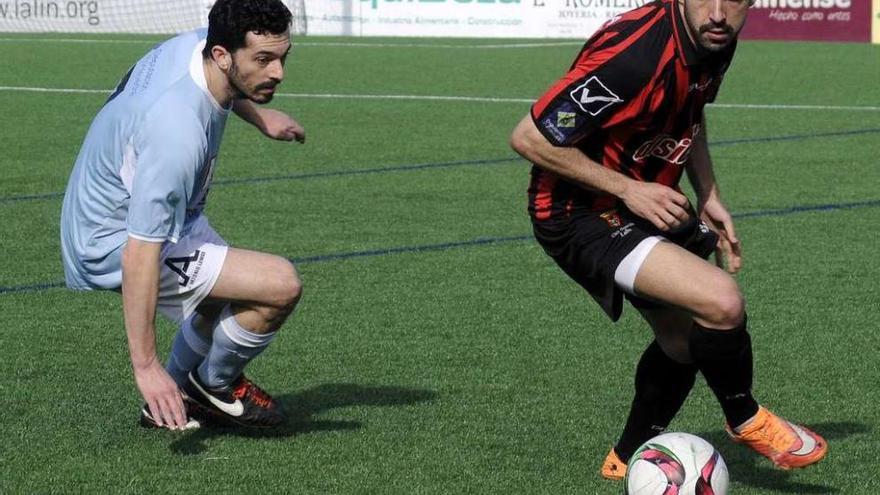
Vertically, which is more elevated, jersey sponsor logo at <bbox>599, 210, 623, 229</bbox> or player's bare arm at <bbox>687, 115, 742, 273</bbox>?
jersey sponsor logo at <bbox>599, 210, 623, 229</bbox>

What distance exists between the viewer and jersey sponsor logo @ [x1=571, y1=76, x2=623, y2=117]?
4598 mm

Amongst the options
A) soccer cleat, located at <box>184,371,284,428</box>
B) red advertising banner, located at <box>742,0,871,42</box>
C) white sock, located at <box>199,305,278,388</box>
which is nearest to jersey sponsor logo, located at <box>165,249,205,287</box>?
white sock, located at <box>199,305,278,388</box>

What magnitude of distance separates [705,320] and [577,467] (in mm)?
733

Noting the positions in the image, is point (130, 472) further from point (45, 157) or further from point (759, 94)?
point (759, 94)

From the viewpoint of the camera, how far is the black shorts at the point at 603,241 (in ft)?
15.7

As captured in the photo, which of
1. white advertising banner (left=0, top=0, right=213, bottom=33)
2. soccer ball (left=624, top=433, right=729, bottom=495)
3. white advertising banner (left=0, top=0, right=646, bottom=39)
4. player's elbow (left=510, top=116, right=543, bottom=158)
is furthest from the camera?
white advertising banner (left=0, top=0, right=213, bottom=33)

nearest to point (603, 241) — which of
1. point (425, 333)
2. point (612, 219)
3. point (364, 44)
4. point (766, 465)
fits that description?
point (612, 219)

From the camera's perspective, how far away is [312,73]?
22.2 m

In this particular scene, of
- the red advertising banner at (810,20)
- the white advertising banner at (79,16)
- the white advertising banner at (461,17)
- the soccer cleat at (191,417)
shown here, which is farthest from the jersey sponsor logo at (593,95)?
the white advertising banner at (79,16)

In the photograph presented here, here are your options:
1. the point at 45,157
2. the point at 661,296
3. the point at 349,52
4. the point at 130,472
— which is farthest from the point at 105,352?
the point at 349,52

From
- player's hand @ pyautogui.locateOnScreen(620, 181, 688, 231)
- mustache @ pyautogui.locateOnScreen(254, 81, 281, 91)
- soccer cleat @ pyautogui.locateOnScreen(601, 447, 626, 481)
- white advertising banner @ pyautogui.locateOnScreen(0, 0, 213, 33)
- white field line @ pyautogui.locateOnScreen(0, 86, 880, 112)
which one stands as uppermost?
mustache @ pyautogui.locateOnScreen(254, 81, 281, 91)

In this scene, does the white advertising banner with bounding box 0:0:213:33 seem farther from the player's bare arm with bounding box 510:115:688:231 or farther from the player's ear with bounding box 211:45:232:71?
the player's bare arm with bounding box 510:115:688:231

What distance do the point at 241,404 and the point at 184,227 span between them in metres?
0.64

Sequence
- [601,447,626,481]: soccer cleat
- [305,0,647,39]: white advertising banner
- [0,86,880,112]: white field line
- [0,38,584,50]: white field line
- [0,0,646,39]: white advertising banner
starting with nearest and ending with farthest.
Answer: [601,447,626,481]: soccer cleat < [0,86,880,112]: white field line < [0,38,584,50]: white field line < [305,0,647,39]: white advertising banner < [0,0,646,39]: white advertising banner
